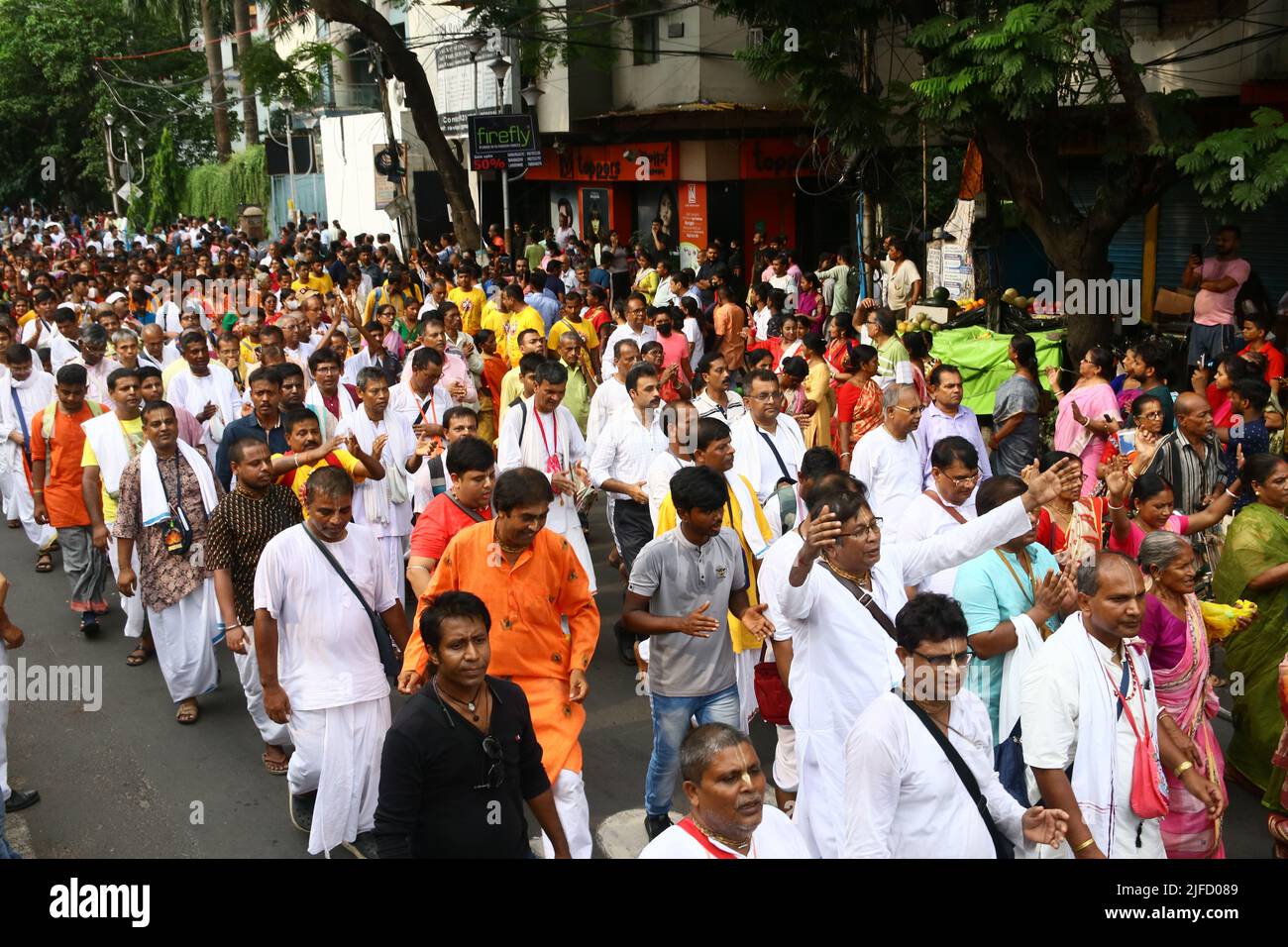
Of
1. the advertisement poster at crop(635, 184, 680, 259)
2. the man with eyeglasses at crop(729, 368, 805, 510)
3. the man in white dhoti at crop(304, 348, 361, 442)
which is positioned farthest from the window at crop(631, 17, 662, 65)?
the man with eyeglasses at crop(729, 368, 805, 510)

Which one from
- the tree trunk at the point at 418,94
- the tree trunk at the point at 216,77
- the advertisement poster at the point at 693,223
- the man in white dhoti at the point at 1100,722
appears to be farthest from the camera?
the tree trunk at the point at 216,77

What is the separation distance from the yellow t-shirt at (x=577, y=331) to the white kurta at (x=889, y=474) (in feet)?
15.4

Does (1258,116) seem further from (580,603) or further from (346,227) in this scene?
(346,227)

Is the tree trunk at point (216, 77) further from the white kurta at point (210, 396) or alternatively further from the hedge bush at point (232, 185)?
the white kurta at point (210, 396)

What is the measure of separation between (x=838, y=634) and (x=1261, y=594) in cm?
240

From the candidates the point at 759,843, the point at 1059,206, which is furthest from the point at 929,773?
the point at 1059,206

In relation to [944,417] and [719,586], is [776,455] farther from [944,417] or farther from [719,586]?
[719,586]

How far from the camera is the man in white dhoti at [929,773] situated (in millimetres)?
3684

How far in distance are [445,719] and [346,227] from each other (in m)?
32.9

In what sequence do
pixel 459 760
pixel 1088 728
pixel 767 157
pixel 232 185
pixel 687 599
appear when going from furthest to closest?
pixel 232 185 → pixel 767 157 → pixel 687 599 → pixel 1088 728 → pixel 459 760

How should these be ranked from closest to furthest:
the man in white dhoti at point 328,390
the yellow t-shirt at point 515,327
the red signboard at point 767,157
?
the man in white dhoti at point 328,390
the yellow t-shirt at point 515,327
the red signboard at point 767,157

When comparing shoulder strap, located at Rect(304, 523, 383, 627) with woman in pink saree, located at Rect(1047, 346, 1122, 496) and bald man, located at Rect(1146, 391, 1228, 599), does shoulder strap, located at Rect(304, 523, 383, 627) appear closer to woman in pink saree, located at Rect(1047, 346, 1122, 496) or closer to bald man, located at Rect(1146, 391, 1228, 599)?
bald man, located at Rect(1146, 391, 1228, 599)

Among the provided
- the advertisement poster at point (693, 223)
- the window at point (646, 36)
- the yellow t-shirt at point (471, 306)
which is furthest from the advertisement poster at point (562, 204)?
the yellow t-shirt at point (471, 306)

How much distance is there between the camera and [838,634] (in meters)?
4.70
